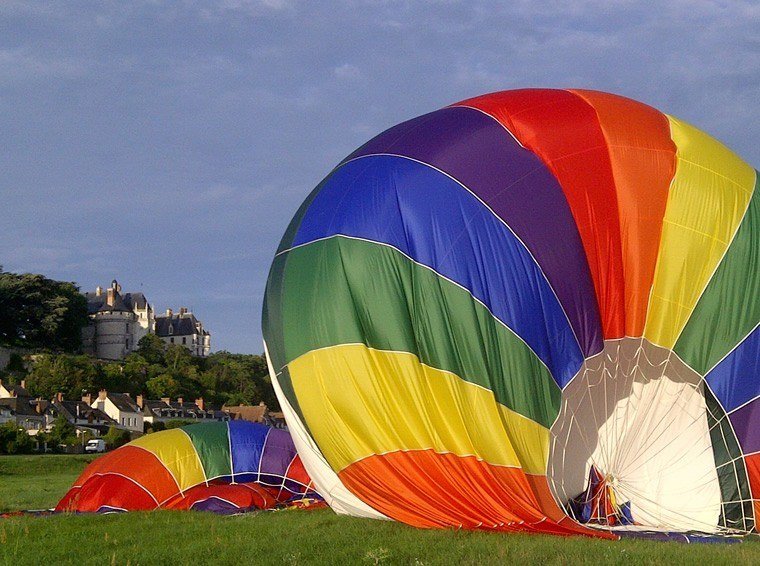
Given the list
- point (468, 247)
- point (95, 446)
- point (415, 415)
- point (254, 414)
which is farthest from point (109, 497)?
point (254, 414)

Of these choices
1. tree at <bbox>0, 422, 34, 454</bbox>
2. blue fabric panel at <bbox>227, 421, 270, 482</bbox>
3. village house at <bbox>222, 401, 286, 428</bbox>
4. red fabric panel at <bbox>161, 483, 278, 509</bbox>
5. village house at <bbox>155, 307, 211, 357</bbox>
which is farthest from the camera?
village house at <bbox>155, 307, 211, 357</bbox>

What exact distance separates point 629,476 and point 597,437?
0.71 m

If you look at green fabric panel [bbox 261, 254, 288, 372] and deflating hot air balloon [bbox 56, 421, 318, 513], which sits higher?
green fabric panel [bbox 261, 254, 288, 372]

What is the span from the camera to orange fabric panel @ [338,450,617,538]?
1109cm

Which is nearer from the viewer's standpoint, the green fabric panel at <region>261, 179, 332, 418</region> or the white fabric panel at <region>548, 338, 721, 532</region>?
the white fabric panel at <region>548, 338, 721, 532</region>

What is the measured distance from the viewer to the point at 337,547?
9.84m

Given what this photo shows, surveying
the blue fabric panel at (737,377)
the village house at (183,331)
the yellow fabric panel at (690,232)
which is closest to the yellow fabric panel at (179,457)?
the yellow fabric panel at (690,232)

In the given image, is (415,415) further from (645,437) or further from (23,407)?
(23,407)

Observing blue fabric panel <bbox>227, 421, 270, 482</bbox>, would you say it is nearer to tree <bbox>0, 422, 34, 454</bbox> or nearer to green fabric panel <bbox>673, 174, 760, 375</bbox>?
green fabric panel <bbox>673, 174, 760, 375</bbox>

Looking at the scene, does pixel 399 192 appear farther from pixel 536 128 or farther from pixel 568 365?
pixel 568 365

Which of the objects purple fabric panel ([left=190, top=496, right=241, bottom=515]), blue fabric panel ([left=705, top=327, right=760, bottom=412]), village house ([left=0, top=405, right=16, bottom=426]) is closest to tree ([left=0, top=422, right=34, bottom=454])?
village house ([left=0, top=405, right=16, bottom=426])

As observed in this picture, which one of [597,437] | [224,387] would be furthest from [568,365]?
[224,387]

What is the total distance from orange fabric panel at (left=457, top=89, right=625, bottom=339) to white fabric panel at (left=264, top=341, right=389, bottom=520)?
147 inches

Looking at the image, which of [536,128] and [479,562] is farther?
[536,128]
